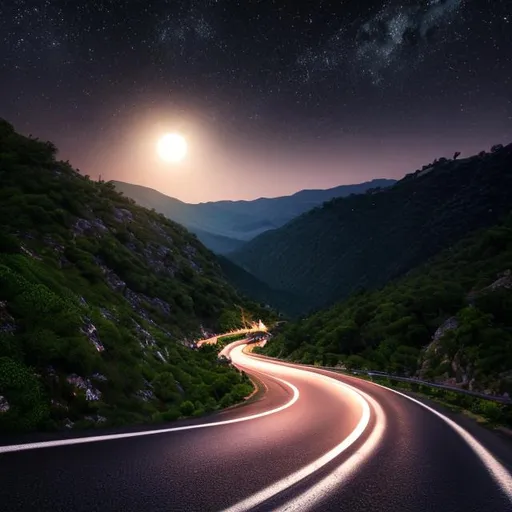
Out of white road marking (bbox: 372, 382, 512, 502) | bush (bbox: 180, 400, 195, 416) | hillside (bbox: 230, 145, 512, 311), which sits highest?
hillside (bbox: 230, 145, 512, 311)

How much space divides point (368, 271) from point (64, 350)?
170323 millimetres

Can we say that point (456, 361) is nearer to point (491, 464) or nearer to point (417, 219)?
point (491, 464)

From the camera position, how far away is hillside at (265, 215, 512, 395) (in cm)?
1822

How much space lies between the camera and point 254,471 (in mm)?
4074

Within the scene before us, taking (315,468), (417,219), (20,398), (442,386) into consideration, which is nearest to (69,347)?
(20,398)

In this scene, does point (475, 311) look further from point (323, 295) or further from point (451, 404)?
point (323, 295)

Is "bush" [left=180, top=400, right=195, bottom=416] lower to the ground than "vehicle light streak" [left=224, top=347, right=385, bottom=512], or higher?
lower

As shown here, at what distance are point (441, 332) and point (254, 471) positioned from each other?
23.9 metres

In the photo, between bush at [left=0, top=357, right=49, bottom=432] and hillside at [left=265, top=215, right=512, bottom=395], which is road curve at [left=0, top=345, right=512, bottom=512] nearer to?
bush at [left=0, top=357, right=49, bottom=432]

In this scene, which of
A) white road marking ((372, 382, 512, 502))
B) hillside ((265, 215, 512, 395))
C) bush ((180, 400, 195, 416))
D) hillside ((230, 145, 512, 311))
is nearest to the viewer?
white road marking ((372, 382, 512, 502))

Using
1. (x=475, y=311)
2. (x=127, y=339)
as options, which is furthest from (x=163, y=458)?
(x=475, y=311)

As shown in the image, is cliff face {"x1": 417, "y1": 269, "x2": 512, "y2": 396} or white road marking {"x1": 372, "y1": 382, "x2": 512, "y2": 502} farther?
cliff face {"x1": 417, "y1": 269, "x2": 512, "y2": 396}

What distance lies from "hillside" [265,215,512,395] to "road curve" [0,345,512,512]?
9.35 metres

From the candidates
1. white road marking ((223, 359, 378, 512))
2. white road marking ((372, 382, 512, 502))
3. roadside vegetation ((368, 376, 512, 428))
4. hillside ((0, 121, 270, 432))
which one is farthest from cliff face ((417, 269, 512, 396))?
white road marking ((223, 359, 378, 512))
